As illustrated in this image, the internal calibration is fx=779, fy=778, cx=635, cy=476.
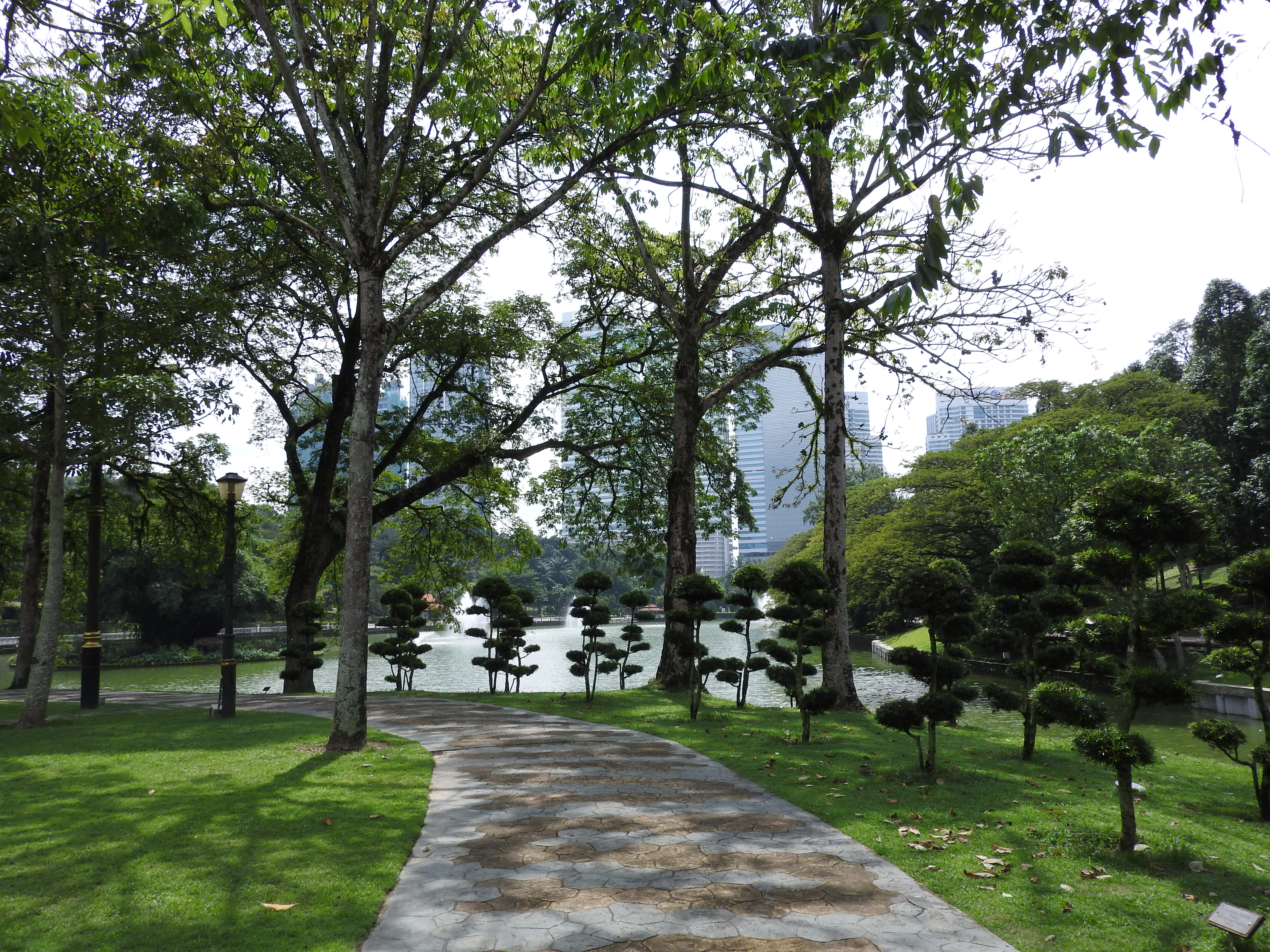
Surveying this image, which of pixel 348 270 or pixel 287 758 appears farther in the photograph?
pixel 348 270

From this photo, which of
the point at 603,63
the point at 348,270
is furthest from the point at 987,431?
the point at 603,63

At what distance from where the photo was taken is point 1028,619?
8781 mm

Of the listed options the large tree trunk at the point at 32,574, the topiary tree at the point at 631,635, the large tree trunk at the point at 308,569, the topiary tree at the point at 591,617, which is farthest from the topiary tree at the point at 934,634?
the large tree trunk at the point at 32,574

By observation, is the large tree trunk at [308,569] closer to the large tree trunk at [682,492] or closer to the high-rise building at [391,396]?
the high-rise building at [391,396]

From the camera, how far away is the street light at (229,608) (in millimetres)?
12023

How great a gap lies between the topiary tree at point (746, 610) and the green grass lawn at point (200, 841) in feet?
18.0

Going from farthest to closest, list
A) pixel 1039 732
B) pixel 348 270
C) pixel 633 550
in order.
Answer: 1. pixel 633 550
2. pixel 348 270
3. pixel 1039 732

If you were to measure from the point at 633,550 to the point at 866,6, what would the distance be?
14830mm

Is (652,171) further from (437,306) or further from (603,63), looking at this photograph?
(603,63)

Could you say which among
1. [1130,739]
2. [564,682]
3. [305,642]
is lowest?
[564,682]

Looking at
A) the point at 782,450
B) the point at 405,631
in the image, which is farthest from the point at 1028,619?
the point at 782,450

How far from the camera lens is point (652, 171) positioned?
1428 cm

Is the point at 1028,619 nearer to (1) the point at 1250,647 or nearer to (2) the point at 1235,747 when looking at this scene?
(1) the point at 1250,647

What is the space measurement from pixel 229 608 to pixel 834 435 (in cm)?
1024
